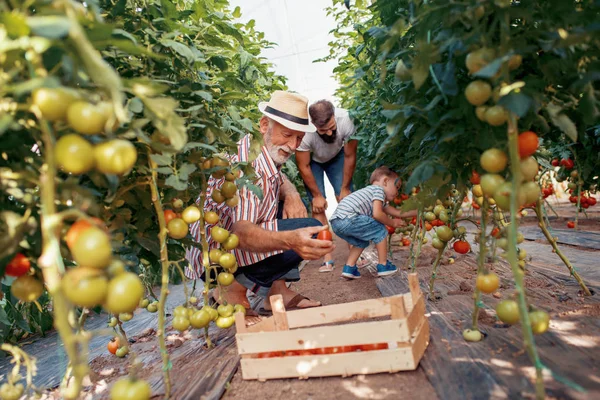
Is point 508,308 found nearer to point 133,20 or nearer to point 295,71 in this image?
point 133,20

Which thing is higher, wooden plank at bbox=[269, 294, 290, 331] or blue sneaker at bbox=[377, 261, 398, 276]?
wooden plank at bbox=[269, 294, 290, 331]

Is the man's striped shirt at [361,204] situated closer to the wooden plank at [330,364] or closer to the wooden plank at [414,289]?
the wooden plank at [414,289]

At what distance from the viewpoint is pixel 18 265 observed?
1015 millimetres

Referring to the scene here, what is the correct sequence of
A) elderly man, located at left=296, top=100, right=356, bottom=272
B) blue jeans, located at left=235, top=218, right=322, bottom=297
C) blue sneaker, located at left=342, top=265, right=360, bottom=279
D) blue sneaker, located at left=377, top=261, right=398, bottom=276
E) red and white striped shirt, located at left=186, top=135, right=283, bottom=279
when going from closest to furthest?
red and white striped shirt, located at left=186, top=135, right=283, bottom=279, blue jeans, located at left=235, top=218, right=322, bottom=297, blue sneaker, located at left=377, top=261, right=398, bottom=276, blue sneaker, located at left=342, top=265, right=360, bottom=279, elderly man, located at left=296, top=100, right=356, bottom=272

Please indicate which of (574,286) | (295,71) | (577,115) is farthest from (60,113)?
(295,71)

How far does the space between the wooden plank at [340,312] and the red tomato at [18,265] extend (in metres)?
1.02

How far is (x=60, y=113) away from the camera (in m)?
0.79

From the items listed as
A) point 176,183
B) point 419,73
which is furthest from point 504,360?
point 176,183

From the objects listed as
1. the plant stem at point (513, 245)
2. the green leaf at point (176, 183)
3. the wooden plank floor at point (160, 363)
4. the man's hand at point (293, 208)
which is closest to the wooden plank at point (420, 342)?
the plant stem at point (513, 245)

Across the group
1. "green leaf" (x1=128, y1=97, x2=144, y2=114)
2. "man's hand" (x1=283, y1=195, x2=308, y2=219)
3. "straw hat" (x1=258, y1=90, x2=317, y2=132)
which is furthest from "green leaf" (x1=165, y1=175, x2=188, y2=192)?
"man's hand" (x1=283, y1=195, x2=308, y2=219)

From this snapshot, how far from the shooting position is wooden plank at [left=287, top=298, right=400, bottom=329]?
67.4 inches

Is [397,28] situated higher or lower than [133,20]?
lower

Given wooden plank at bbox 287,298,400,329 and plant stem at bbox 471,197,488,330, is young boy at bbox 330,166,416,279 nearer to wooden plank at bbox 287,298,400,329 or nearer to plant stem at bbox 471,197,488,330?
wooden plank at bbox 287,298,400,329

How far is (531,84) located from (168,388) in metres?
1.56
